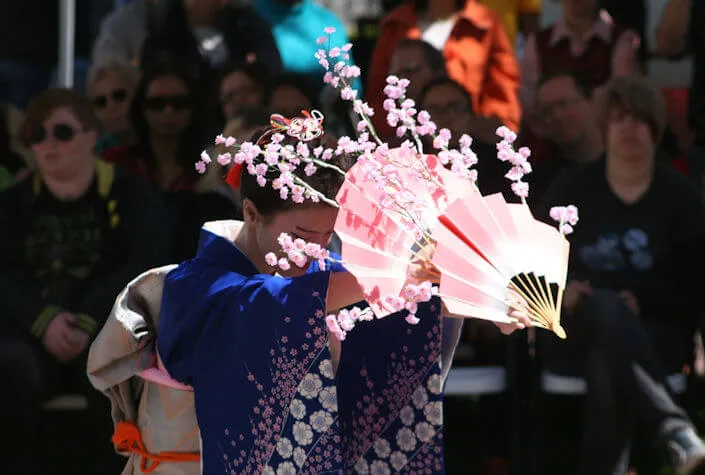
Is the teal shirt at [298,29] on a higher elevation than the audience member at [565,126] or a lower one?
higher

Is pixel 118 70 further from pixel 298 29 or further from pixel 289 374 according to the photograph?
pixel 289 374

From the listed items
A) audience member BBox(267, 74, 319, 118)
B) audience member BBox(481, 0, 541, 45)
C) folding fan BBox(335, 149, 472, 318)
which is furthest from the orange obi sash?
audience member BBox(481, 0, 541, 45)

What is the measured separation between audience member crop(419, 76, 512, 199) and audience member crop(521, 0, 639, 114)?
746mm

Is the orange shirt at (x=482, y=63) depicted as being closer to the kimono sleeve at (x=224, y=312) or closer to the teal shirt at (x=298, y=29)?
the teal shirt at (x=298, y=29)

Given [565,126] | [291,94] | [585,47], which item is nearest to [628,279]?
[565,126]

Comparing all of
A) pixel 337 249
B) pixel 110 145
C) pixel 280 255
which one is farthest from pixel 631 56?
pixel 280 255

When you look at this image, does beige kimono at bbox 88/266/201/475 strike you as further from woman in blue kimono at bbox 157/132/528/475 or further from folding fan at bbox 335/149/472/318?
folding fan at bbox 335/149/472/318

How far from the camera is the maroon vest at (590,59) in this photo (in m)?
5.88

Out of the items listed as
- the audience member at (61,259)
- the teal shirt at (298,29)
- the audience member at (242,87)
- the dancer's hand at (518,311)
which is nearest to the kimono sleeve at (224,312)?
the dancer's hand at (518,311)

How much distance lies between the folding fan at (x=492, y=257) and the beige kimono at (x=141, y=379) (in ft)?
2.83

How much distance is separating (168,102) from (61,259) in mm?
962

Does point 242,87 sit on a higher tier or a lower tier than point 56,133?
higher

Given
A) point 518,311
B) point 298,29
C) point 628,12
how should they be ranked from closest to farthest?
point 518,311
point 298,29
point 628,12

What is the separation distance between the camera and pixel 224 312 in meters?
2.83
